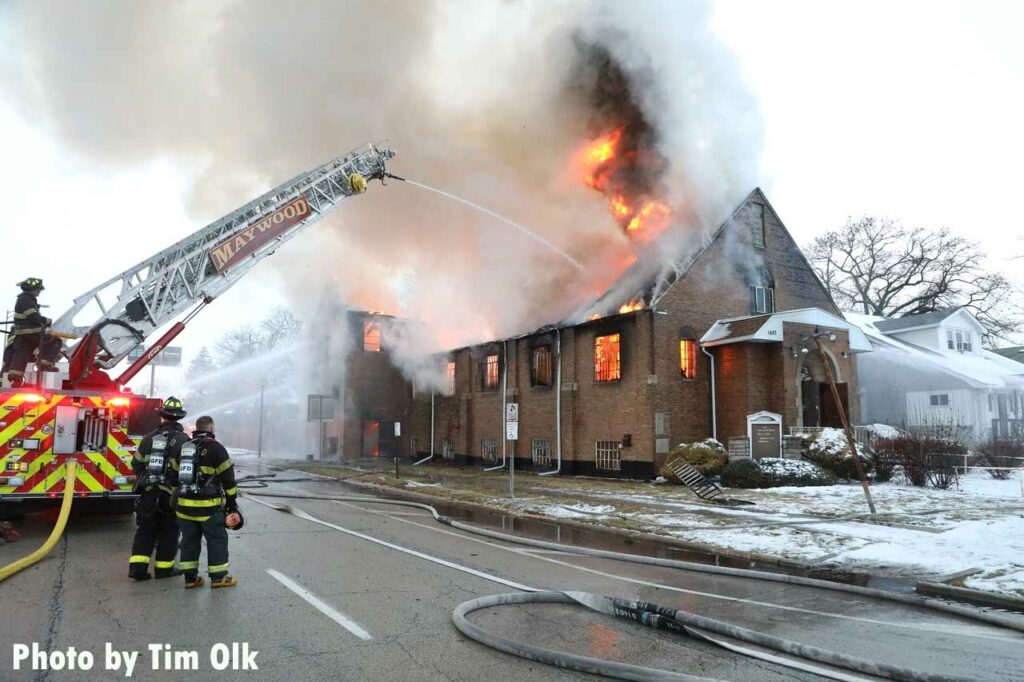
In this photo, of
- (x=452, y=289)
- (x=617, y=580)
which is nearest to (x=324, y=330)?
(x=452, y=289)

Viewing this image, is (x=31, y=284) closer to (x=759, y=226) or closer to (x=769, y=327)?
(x=769, y=327)

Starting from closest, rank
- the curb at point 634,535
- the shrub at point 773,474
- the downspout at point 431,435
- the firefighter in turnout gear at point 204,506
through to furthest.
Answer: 1. the firefighter in turnout gear at point 204,506
2. the curb at point 634,535
3. the shrub at point 773,474
4. the downspout at point 431,435

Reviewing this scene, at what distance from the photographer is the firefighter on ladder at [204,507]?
6207mm

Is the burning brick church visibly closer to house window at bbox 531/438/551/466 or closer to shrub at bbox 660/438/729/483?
house window at bbox 531/438/551/466

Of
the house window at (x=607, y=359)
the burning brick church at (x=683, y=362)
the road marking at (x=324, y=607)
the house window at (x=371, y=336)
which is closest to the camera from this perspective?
the road marking at (x=324, y=607)

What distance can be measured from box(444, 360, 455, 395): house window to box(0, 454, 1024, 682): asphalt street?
22890mm

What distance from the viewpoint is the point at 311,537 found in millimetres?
9422

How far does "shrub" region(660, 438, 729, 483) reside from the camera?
18.8 meters

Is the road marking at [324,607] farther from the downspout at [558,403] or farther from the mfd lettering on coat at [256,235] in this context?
the downspout at [558,403]

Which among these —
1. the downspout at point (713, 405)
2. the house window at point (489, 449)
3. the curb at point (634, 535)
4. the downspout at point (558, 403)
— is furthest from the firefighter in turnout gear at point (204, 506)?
the house window at point (489, 449)

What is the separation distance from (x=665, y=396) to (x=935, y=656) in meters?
16.8

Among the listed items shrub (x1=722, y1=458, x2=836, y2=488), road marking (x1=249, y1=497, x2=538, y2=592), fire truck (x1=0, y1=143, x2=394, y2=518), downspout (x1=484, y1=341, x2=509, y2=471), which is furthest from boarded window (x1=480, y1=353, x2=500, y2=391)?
road marking (x1=249, y1=497, x2=538, y2=592)

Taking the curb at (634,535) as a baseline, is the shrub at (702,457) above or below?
above

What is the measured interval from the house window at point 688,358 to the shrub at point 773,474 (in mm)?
4520
